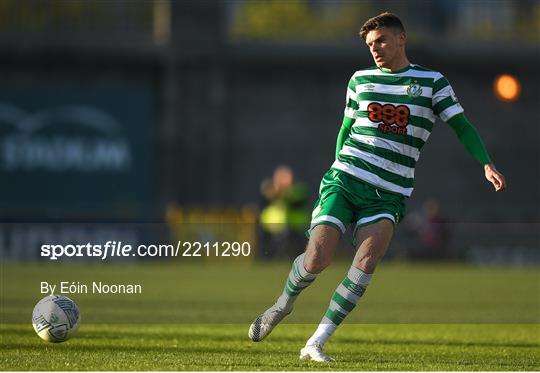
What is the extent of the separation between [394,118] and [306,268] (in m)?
1.11

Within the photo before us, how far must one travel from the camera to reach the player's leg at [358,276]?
780cm

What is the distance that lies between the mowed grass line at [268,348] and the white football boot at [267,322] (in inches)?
6.7

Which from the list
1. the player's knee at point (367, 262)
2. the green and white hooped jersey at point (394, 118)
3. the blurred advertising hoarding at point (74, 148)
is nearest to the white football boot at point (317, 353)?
the player's knee at point (367, 262)

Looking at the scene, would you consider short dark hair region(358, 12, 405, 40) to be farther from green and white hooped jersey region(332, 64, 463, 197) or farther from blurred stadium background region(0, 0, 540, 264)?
blurred stadium background region(0, 0, 540, 264)

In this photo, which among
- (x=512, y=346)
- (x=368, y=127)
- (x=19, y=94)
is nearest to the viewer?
(x=368, y=127)

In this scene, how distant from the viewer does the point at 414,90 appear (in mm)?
7844

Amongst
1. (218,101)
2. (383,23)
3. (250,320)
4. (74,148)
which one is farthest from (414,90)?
(218,101)

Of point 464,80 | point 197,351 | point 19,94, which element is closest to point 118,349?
point 197,351

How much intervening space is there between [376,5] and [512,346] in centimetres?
2320

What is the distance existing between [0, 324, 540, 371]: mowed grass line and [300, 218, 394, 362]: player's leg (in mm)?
200

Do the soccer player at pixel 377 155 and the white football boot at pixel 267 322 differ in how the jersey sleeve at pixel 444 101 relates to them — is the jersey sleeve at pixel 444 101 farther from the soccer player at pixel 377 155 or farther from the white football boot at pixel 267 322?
the white football boot at pixel 267 322

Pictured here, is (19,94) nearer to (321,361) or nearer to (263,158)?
(263,158)

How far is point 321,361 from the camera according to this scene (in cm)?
789

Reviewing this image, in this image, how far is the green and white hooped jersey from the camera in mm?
7863
